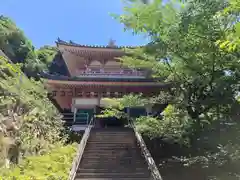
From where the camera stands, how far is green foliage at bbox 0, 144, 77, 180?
7.55 meters

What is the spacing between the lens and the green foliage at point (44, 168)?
7.55m

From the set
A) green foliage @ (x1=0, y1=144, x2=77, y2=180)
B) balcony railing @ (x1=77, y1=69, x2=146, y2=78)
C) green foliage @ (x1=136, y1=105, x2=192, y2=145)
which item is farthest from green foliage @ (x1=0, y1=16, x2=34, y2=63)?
green foliage @ (x1=136, y1=105, x2=192, y2=145)

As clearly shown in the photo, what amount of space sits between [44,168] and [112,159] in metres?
2.86

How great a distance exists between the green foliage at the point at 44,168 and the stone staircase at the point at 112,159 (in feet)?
1.89

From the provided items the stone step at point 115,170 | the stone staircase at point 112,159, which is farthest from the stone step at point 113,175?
the stone step at point 115,170

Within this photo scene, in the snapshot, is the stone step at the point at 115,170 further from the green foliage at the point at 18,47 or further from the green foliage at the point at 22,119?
the green foliage at the point at 18,47

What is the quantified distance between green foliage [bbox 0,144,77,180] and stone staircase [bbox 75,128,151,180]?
577 millimetres

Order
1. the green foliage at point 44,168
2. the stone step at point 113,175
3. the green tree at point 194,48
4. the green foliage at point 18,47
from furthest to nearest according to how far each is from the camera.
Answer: the green foliage at point 18,47
the stone step at point 113,175
the green foliage at point 44,168
the green tree at point 194,48

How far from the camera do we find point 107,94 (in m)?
18.4

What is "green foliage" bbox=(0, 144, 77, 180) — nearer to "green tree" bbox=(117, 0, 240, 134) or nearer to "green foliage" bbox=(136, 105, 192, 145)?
"green foliage" bbox=(136, 105, 192, 145)

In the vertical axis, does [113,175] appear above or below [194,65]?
below

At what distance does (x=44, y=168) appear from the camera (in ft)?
28.8

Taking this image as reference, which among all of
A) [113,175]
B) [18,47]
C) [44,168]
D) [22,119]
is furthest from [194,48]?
[18,47]

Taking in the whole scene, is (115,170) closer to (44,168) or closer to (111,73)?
(44,168)
